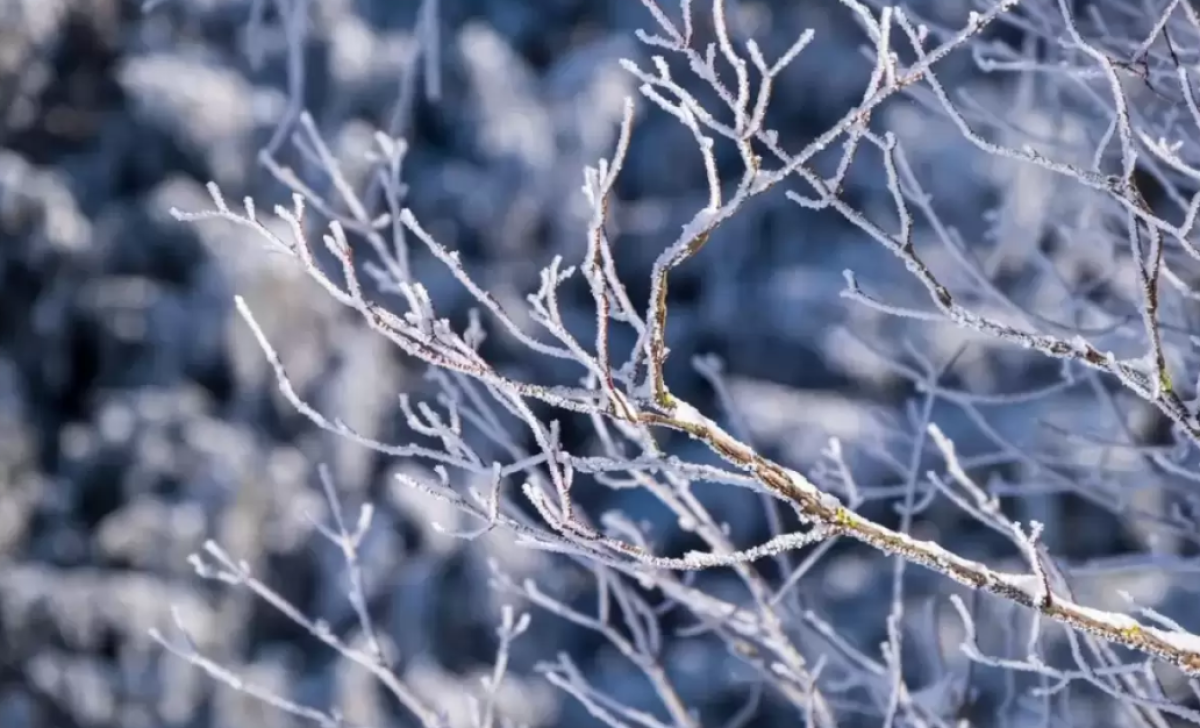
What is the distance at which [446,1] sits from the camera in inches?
175

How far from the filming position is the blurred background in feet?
14.1

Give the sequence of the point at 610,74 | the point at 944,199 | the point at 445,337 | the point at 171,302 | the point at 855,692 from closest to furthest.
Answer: the point at 445,337 → the point at 855,692 → the point at 944,199 → the point at 610,74 → the point at 171,302

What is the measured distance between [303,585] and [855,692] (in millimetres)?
1975

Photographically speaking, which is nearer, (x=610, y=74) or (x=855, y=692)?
(x=855, y=692)

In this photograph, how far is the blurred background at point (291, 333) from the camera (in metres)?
4.31

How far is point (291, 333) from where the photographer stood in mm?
4480

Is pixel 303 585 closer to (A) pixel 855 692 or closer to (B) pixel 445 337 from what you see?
(A) pixel 855 692

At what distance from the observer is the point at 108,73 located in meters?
4.62

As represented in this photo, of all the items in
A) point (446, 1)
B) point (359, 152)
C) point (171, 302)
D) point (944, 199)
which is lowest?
point (171, 302)

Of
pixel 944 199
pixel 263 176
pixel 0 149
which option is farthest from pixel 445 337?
pixel 0 149

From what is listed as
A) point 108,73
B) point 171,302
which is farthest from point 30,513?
point 108,73

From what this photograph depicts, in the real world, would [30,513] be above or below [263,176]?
below

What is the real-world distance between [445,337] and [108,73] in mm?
4123

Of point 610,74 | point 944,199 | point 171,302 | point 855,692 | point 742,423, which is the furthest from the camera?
point 171,302
